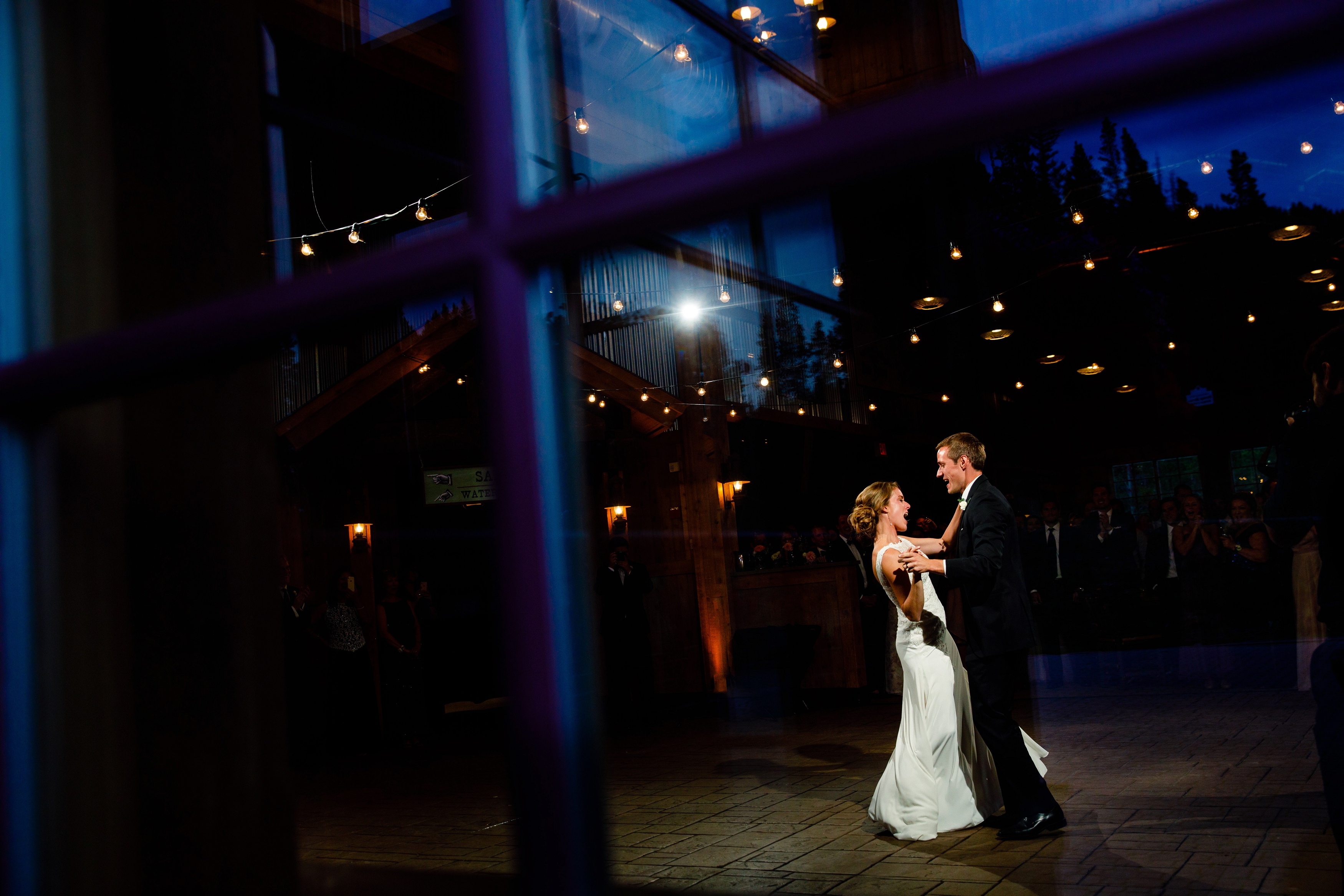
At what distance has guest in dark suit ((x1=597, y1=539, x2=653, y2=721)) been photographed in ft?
29.7

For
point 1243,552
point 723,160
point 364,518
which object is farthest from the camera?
point 364,518

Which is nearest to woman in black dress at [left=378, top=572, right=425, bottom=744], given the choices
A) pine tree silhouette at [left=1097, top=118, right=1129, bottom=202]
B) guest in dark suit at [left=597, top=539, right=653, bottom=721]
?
guest in dark suit at [left=597, top=539, right=653, bottom=721]

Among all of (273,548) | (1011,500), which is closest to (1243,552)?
(1011,500)

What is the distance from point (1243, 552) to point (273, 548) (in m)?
8.87

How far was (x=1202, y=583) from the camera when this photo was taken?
8.14m

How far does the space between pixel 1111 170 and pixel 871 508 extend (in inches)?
369

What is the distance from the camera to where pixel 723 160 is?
59 cm

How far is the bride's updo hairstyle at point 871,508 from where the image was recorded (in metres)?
Result: 4.86

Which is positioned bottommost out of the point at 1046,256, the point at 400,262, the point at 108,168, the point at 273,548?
the point at 273,548

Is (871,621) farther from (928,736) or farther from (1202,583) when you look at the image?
(928,736)

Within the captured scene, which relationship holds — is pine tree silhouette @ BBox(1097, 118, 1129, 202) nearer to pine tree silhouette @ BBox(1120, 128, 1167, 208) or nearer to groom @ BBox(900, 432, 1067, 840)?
pine tree silhouette @ BBox(1120, 128, 1167, 208)

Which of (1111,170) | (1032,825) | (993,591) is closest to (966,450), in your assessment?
(993,591)

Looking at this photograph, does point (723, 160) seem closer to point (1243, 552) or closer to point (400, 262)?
point (400, 262)

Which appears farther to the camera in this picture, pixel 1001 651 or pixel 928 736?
pixel 928 736
